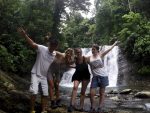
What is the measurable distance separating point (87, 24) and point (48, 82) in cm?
4943

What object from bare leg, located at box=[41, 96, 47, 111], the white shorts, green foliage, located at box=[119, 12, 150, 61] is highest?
green foliage, located at box=[119, 12, 150, 61]

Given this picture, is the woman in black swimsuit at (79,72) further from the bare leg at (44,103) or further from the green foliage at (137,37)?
the green foliage at (137,37)

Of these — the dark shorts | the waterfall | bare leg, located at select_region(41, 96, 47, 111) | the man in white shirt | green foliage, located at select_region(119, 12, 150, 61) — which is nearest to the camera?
the man in white shirt

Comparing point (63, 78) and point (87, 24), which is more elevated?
point (87, 24)

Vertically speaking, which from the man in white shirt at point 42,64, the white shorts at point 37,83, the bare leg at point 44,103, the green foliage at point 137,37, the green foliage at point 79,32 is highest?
the green foliage at point 79,32

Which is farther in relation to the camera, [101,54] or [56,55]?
[101,54]

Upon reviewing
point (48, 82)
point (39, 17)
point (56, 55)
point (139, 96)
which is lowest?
point (139, 96)

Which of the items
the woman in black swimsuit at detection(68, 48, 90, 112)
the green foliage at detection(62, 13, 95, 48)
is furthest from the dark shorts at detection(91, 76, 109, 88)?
the green foliage at detection(62, 13, 95, 48)

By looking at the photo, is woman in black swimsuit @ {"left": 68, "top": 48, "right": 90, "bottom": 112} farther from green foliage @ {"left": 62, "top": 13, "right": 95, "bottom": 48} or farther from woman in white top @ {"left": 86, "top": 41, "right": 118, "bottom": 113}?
green foliage @ {"left": 62, "top": 13, "right": 95, "bottom": 48}

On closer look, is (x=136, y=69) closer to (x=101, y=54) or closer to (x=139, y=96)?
(x=139, y=96)

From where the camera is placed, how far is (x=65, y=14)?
39.9 metres

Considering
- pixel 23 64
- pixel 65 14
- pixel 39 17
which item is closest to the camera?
pixel 23 64

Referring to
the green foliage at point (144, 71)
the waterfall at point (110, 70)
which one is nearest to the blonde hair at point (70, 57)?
the green foliage at point (144, 71)

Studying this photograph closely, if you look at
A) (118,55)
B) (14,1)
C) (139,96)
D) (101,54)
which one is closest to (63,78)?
(118,55)
